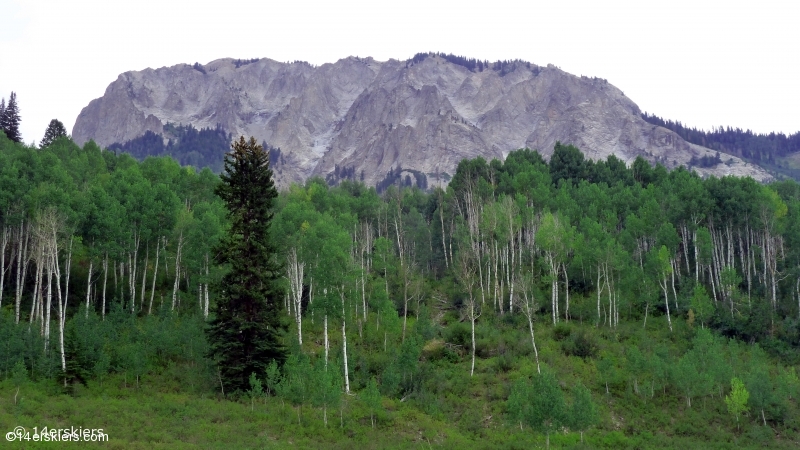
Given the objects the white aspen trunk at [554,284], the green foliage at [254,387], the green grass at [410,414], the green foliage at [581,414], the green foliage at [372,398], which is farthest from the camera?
the white aspen trunk at [554,284]

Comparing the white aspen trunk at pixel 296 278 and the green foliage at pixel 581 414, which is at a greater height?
the white aspen trunk at pixel 296 278

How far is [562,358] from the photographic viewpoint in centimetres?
4128

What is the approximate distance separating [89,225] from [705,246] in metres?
54.4

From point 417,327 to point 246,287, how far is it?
51.8ft

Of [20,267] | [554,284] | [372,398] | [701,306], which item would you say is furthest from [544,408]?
[20,267]

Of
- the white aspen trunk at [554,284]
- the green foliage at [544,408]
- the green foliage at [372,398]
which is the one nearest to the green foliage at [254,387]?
the green foliage at [372,398]

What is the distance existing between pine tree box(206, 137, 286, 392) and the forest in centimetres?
121

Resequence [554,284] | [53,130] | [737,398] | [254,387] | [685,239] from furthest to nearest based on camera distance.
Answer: [53,130] < [685,239] < [554,284] < [737,398] < [254,387]

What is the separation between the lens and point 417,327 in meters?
43.8

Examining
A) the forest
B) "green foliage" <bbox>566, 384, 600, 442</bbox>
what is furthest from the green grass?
"green foliage" <bbox>566, 384, 600, 442</bbox>

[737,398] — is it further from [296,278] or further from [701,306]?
[296,278]

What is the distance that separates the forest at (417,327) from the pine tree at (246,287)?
121 cm

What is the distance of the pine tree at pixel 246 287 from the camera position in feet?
108

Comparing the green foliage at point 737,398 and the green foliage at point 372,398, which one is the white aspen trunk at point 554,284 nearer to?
the green foliage at point 737,398
